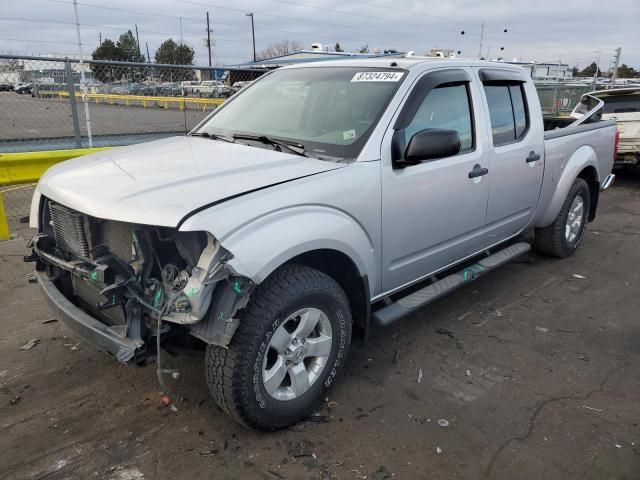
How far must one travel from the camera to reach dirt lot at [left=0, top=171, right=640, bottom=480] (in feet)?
8.68

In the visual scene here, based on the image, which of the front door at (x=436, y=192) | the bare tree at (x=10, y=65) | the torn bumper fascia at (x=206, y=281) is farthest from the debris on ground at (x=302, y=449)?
the bare tree at (x=10, y=65)

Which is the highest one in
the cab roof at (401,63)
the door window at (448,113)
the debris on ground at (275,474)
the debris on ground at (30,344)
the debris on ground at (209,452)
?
the cab roof at (401,63)

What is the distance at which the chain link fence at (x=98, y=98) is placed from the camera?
25.4ft

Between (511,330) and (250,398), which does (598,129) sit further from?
(250,398)

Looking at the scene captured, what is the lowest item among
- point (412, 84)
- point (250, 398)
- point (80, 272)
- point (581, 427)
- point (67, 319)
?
point (581, 427)

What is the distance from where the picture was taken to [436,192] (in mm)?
3494

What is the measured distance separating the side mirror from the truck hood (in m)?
0.47

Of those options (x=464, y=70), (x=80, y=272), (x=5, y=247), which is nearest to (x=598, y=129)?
(x=464, y=70)

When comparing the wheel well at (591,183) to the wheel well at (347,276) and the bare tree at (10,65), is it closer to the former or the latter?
the wheel well at (347,276)

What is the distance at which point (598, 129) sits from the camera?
5.66m

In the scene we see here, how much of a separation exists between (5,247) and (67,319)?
11.2 feet

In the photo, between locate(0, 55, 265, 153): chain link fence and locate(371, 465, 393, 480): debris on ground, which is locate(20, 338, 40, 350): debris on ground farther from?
locate(0, 55, 265, 153): chain link fence

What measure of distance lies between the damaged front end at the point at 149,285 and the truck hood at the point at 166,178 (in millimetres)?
125

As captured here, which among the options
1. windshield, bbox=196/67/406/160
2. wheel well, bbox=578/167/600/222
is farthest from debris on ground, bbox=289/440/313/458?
wheel well, bbox=578/167/600/222
